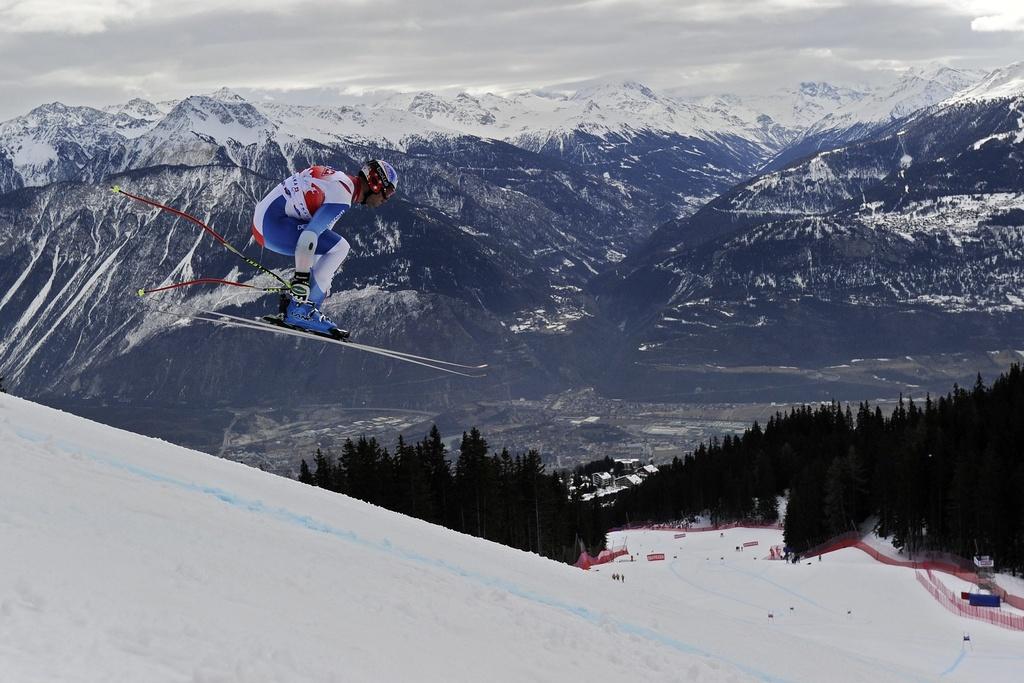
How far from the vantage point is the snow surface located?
379 inches

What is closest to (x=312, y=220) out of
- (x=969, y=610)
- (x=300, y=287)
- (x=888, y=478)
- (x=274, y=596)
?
(x=300, y=287)

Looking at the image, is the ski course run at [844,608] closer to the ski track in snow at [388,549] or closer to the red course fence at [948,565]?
the red course fence at [948,565]

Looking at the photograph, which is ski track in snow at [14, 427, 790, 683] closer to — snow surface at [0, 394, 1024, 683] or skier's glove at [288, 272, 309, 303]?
snow surface at [0, 394, 1024, 683]

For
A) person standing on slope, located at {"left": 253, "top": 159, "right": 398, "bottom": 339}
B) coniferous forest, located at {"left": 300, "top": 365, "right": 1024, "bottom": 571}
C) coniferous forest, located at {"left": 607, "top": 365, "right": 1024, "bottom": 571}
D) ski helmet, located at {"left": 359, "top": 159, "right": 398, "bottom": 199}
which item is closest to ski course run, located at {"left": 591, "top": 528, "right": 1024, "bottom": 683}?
coniferous forest, located at {"left": 607, "top": 365, "right": 1024, "bottom": 571}

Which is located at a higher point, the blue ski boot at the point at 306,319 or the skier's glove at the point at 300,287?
the skier's glove at the point at 300,287

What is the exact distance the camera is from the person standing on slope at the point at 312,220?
63.5 feet

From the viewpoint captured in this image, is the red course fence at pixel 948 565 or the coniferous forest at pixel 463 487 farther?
the coniferous forest at pixel 463 487

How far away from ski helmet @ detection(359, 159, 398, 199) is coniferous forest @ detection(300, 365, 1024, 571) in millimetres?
48971

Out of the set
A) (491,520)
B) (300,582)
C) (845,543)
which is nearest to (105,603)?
(300,582)

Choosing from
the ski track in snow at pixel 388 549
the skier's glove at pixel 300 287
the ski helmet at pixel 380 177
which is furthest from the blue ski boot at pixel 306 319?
the ski track in snow at pixel 388 549

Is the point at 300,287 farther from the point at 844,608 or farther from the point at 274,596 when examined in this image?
the point at 844,608

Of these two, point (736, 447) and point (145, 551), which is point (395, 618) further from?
point (736, 447)

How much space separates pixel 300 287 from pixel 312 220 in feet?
4.90

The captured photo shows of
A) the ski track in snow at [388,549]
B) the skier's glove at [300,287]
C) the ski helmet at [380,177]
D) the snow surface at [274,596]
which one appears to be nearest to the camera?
the snow surface at [274,596]
